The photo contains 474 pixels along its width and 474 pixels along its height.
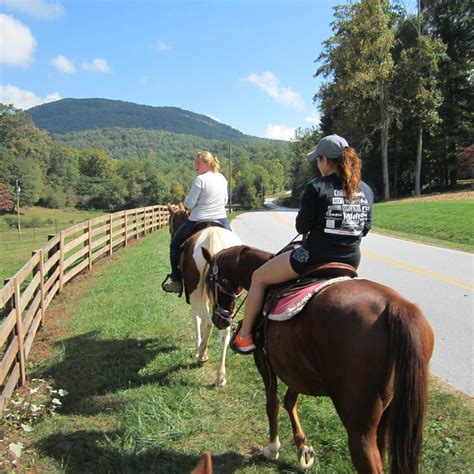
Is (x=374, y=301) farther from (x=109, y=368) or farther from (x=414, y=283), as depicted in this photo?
(x=414, y=283)

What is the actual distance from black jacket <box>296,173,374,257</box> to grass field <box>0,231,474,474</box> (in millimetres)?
1773

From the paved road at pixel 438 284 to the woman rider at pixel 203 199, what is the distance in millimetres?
3394

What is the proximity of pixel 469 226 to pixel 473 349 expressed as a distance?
12457 millimetres

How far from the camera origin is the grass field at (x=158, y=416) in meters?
3.59

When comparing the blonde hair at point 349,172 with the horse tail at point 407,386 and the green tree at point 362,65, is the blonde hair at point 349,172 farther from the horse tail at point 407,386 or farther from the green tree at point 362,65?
the green tree at point 362,65

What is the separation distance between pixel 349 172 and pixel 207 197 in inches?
128

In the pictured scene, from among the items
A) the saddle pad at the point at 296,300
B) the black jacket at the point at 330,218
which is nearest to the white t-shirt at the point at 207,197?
the black jacket at the point at 330,218

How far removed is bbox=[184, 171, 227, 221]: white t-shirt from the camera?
5836mm

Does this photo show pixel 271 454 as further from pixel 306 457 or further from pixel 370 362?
pixel 370 362

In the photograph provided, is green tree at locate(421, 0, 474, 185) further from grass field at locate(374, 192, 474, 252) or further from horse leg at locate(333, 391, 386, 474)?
horse leg at locate(333, 391, 386, 474)

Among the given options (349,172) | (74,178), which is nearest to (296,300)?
(349,172)

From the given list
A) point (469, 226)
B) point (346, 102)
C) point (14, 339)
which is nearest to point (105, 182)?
point (346, 102)

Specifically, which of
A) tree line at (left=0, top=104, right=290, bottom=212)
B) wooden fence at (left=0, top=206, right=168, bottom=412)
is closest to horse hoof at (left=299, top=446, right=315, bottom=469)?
wooden fence at (left=0, top=206, right=168, bottom=412)

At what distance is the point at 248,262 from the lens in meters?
4.31
